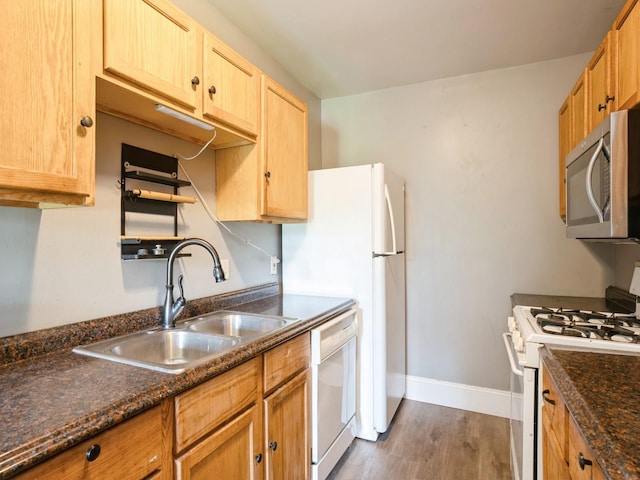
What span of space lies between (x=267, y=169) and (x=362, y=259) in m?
0.82

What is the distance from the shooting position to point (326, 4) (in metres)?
1.89

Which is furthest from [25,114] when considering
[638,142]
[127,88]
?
[638,142]

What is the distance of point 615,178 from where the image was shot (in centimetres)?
119

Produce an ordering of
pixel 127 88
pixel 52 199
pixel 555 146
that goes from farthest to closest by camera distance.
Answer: pixel 555 146 → pixel 127 88 → pixel 52 199

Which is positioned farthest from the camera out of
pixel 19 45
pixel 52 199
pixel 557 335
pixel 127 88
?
pixel 557 335

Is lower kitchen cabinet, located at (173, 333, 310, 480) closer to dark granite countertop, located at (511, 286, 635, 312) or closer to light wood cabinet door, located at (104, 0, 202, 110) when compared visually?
light wood cabinet door, located at (104, 0, 202, 110)

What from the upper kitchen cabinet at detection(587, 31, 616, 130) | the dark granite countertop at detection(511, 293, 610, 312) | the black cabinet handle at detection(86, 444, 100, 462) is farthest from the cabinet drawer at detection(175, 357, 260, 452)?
the upper kitchen cabinet at detection(587, 31, 616, 130)

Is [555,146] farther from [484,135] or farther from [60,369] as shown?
[60,369]

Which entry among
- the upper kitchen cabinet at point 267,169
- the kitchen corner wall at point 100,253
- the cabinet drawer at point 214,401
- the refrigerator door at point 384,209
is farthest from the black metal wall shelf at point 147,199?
the refrigerator door at point 384,209

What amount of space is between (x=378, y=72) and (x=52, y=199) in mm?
2366

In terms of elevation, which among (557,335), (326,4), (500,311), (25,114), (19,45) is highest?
(326,4)

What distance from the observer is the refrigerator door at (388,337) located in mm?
2217

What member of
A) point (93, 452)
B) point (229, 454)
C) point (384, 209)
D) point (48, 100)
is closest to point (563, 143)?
point (384, 209)

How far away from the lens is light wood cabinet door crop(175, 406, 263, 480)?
1025 mm
